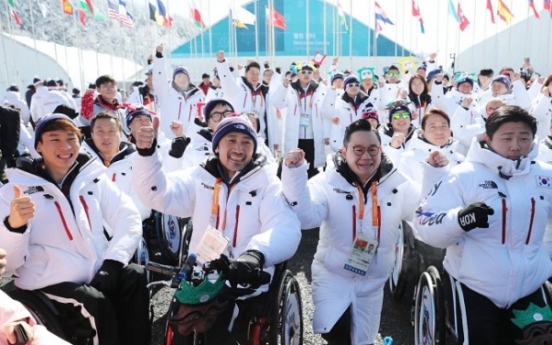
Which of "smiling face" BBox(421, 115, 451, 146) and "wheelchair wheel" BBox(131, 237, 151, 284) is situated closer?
"wheelchair wheel" BBox(131, 237, 151, 284)

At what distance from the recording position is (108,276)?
2701 mm

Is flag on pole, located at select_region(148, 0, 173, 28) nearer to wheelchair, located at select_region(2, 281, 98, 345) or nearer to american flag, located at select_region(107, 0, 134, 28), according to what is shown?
american flag, located at select_region(107, 0, 134, 28)

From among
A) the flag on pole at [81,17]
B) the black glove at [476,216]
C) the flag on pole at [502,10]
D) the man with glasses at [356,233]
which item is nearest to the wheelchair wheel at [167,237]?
the man with glasses at [356,233]

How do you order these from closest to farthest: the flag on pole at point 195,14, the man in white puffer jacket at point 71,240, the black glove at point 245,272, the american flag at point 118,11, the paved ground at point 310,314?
the black glove at point 245,272, the man in white puffer jacket at point 71,240, the paved ground at point 310,314, the american flag at point 118,11, the flag on pole at point 195,14

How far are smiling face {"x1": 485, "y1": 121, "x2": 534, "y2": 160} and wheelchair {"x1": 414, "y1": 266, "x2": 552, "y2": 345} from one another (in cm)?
75

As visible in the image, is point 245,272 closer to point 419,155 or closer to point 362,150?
point 362,150

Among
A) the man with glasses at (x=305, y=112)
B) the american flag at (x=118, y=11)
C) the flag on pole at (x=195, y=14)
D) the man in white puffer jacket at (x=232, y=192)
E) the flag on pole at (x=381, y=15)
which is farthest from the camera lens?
the flag on pole at (x=381, y=15)

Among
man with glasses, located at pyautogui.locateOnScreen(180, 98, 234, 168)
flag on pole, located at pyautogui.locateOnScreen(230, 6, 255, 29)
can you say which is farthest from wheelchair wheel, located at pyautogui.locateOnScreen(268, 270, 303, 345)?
flag on pole, located at pyautogui.locateOnScreen(230, 6, 255, 29)

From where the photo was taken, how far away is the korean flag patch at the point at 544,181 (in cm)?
270

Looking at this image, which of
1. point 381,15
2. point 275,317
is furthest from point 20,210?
point 381,15

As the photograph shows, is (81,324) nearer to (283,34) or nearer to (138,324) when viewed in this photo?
(138,324)

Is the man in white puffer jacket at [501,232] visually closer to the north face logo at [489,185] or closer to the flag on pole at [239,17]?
the north face logo at [489,185]

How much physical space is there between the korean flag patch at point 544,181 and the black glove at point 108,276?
2.42m

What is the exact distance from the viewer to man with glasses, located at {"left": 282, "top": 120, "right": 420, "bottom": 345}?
10.2 feet
